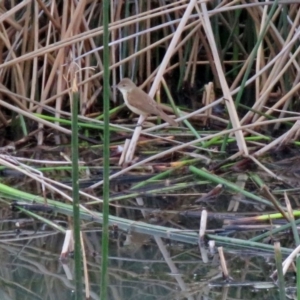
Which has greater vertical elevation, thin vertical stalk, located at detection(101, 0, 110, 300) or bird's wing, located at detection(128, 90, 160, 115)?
thin vertical stalk, located at detection(101, 0, 110, 300)

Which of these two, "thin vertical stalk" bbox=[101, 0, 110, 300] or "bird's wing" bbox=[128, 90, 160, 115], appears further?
"bird's wing" bbox=[128, 90, 160, 115]

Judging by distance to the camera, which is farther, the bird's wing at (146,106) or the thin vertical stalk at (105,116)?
the bird's wing at (146,106)

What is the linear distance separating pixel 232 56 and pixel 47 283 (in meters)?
2.78

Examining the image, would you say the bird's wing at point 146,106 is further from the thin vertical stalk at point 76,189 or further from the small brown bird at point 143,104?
the thin vertical stalk at point 76,189

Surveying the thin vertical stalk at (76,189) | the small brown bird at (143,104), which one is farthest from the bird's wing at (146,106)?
the thin vertical stalk at (76,189)

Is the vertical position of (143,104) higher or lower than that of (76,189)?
lower

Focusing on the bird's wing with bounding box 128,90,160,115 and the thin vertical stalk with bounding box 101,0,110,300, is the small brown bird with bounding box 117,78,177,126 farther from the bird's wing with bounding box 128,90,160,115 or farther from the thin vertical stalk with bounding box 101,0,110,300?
the thin vertical stalk with bounding box 101,0,110,300

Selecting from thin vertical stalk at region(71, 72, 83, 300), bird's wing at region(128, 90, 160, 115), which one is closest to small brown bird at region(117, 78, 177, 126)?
bird's wing at region(128, 90, 160, 115)

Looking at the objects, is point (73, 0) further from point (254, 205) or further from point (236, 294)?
point (236, 294)

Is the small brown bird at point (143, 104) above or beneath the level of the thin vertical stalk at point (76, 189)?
beneath

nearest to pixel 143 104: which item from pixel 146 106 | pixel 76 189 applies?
pixel 146 106

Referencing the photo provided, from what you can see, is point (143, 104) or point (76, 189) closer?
point (76, 189)

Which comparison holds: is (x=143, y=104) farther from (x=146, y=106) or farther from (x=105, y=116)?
(x=105, y=116)

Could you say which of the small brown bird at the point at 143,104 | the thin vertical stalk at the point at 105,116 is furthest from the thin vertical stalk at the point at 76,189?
the small brown bird at the point at 143,104
